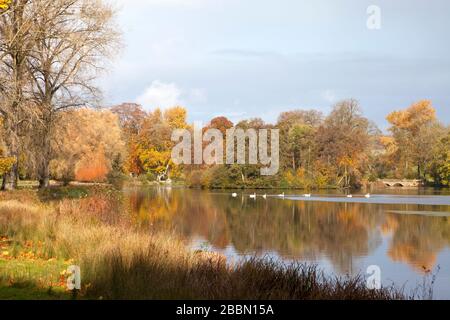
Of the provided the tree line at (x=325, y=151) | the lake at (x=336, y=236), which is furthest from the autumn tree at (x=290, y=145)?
the lake at (x=336, y=236)

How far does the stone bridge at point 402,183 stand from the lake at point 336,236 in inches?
1413

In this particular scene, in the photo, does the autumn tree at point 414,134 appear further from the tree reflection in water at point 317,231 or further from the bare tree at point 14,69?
the bare tree at point 14,69

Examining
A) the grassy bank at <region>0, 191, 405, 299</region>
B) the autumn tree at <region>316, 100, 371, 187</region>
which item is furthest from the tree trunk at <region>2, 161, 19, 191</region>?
the autumn tree at <region>316, 100, 371, 187</region>

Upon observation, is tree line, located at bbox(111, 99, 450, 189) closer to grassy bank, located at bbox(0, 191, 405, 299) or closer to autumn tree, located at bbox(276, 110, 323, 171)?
autumn tree, located at bbox(276, 110, 323, 171)

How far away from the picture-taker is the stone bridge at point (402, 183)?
66.1 meters

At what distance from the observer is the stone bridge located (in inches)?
2601

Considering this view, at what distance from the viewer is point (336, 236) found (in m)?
19.8

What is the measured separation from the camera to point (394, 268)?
13.4m

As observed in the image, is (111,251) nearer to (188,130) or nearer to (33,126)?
(33,126)

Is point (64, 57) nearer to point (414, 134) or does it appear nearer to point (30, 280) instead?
point (30, 280)

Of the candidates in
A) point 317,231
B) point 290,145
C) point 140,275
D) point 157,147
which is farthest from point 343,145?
point 140,275

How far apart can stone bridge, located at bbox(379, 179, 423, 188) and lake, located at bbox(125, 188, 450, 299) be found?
35.9 meters

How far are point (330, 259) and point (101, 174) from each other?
31667 millimetres

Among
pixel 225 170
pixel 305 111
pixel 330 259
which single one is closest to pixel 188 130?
pixel 225 170
